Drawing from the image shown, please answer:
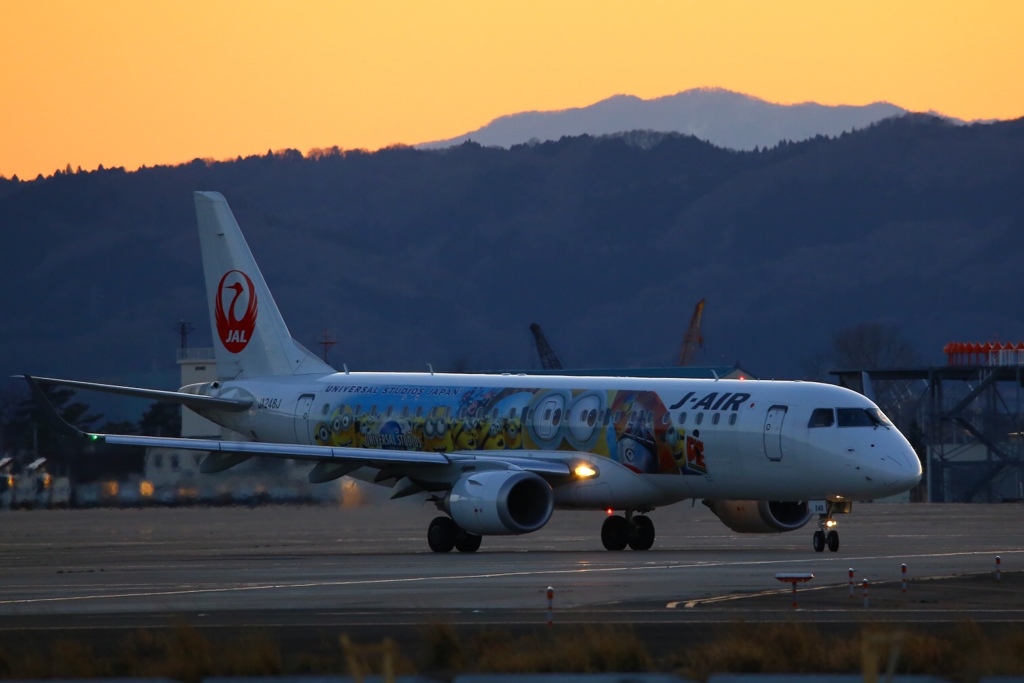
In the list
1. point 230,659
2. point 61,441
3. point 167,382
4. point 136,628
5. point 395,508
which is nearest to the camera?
point 230,659

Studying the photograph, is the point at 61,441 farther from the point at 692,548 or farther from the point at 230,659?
the point at 230,659

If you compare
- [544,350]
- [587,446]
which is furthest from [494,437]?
[544,350]

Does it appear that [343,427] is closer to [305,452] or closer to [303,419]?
[303,419]

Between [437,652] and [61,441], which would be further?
[61,441]

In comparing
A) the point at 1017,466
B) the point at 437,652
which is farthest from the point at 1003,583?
the point at 1017,466

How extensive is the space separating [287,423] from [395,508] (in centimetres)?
352

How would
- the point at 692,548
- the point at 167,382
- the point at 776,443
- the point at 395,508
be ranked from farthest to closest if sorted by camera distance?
the point at 167,382 → the point at 395,508 → the point at 692,548 → the point at 776,443

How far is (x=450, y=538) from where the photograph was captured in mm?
36438

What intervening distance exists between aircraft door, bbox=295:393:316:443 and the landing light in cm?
852

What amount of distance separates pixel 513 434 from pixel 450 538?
302 centimetres

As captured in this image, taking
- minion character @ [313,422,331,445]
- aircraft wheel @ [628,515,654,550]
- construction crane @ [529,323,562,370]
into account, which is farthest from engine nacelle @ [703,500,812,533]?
construction crane @ [529,323,562,370]

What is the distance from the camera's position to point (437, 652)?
54.2ft

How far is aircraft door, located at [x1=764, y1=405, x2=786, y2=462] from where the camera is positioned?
1339 inches

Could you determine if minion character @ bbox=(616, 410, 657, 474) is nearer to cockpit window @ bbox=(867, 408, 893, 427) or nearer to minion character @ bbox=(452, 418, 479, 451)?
minion character @ bbox=(452, 418, 479, 451)
